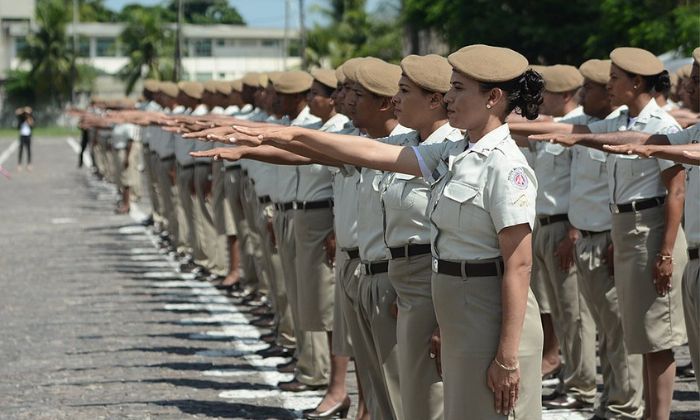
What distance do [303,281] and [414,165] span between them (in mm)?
3515

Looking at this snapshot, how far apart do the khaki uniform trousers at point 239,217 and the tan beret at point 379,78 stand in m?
6.79

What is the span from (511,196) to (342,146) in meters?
0.71

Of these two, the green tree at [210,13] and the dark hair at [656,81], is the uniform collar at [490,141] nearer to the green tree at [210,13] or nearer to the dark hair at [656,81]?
the dark hair at [656,81]

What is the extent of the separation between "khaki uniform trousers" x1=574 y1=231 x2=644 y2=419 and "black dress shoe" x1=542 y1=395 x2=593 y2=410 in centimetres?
36

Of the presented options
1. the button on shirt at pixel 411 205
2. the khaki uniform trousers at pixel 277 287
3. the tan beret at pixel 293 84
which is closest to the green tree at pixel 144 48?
the khaki uniform trousers at pixel 277 287

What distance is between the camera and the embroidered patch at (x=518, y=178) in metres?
5.22

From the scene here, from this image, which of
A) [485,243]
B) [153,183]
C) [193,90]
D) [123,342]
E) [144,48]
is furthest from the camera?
[144,48]

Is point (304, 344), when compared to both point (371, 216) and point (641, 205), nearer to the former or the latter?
point (641, 205)

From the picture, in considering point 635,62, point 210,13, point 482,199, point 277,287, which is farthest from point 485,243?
point 210,13

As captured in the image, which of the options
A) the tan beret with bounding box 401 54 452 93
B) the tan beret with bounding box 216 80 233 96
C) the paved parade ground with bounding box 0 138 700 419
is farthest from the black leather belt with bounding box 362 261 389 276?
the tan beret with bounding box 216 80 233 96

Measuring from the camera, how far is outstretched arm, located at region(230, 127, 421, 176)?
5238 mm

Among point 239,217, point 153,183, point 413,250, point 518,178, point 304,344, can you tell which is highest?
point 518,178

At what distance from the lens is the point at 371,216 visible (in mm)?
6895

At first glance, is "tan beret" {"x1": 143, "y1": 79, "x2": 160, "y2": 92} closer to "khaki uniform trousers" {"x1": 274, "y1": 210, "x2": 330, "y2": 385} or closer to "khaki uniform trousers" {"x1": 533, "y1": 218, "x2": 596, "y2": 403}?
"khaki uniform trousers" {"x1": 274, "y1": 210, "x2": 330, "y2": 385}
